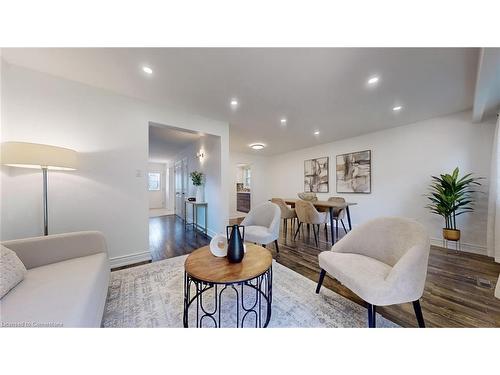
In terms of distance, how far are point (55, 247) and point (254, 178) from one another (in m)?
5.54

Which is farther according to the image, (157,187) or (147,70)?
(157,187)

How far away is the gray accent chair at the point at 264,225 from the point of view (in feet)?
7.40

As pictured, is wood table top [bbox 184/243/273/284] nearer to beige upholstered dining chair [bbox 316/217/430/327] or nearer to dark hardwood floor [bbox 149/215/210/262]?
beige upholstered dining chair [bbox 316/217/430/327]

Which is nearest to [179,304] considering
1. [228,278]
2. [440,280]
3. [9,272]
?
[228,278]

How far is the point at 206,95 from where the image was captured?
2.29 metres

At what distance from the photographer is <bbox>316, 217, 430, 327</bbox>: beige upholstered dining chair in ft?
3.50

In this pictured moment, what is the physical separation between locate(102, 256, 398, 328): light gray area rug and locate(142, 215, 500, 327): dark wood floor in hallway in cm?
22

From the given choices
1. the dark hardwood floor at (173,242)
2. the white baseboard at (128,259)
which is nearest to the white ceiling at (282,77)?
the white baseboard at (128,259)

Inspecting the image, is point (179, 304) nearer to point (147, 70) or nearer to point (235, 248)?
point (235, 248)

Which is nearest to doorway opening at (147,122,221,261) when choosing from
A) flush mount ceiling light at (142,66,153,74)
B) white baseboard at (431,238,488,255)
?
flush mount ceiling light at (142,66,153,74)

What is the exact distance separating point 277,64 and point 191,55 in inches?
33.1

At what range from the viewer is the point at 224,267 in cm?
119
